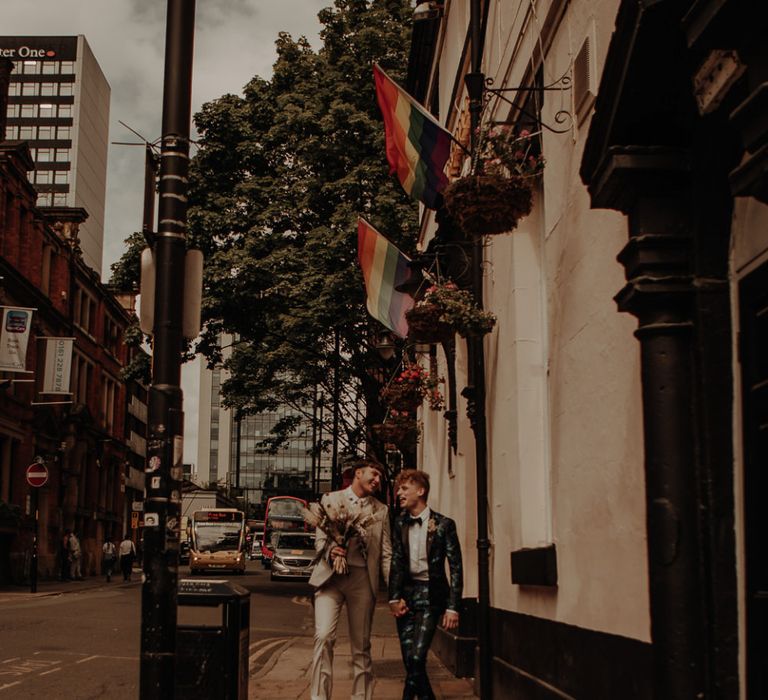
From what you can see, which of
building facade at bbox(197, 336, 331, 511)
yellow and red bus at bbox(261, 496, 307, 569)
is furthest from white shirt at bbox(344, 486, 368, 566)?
building facade at bbox(197, 336, 331, 511)

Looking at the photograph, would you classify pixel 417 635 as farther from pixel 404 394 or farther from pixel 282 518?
pixel 282 518

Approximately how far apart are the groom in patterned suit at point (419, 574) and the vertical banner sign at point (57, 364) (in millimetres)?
34039

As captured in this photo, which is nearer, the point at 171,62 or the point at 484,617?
the point at 171,62

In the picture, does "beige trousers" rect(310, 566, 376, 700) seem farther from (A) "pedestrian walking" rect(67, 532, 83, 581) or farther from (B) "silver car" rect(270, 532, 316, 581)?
(A) "pedestrian walking" rect(67, 532, 83, 581)

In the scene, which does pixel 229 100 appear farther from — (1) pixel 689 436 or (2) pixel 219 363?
(1) pixel 689 436

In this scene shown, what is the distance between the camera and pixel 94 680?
10977 millimetres

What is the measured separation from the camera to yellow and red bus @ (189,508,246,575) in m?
51.2

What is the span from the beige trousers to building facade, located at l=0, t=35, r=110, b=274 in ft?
366

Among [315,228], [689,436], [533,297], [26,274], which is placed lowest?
[689,436]

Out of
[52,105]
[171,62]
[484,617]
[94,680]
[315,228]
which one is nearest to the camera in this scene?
[171,62]

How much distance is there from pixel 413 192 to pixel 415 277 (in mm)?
2860

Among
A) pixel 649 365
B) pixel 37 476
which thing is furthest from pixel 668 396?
pixel 37 476

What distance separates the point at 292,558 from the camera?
4384cm

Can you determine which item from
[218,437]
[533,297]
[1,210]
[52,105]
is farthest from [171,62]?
[218,437]
